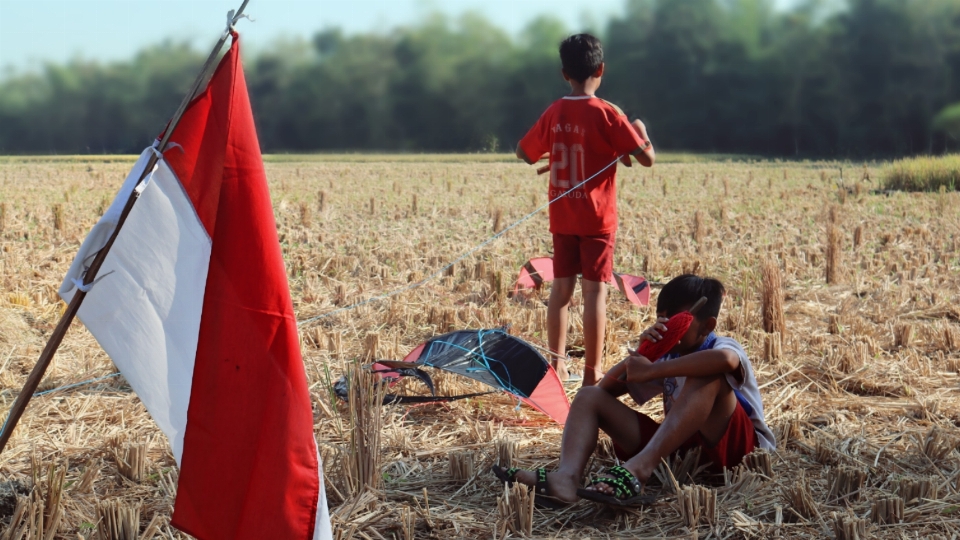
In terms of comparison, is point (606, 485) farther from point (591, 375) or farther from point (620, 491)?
point (591, 375)

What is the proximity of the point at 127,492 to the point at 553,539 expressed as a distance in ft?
4.88

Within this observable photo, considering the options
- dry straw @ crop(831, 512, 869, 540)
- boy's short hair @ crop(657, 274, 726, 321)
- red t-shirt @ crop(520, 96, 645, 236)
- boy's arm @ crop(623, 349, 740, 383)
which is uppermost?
red t-shirt @ crop(520, 96, 645, 236)

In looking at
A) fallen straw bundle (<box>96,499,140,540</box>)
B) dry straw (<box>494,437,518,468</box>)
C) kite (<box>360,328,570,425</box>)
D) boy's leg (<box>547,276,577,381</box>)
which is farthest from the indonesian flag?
boy's leg (<box>547,276,577,381</box>)

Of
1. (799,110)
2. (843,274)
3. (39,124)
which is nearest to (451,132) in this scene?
(799,110)

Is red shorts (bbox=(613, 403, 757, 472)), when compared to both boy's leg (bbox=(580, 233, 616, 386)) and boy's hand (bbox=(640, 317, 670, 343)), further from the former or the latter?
boy's leg (bbox=(580, 233, 616, 386))

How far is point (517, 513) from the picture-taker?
313 cm

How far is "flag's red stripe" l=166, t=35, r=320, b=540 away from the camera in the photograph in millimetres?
2494

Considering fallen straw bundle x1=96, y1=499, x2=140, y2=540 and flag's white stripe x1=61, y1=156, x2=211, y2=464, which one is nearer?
flag's white stripe x1=61, y1=156, x2=211, y2=464

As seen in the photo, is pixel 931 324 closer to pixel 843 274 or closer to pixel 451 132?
pixel 843 274

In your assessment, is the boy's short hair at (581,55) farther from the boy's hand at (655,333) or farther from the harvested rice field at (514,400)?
the boy's hand at (655,333)

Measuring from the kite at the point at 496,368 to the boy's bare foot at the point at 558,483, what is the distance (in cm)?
82

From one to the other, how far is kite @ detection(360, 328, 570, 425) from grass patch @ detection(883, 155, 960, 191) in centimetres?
1410

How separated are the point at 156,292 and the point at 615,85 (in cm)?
3638

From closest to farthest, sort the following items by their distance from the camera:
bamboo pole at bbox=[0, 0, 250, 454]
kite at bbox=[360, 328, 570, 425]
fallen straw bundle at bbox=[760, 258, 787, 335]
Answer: bamboo pole at bbox=[0, 0, 250, 454] → kite at bbox=[360, 328, 570, 425] → fallen straw bundle at bbox=[760, 258, 787, 335]
